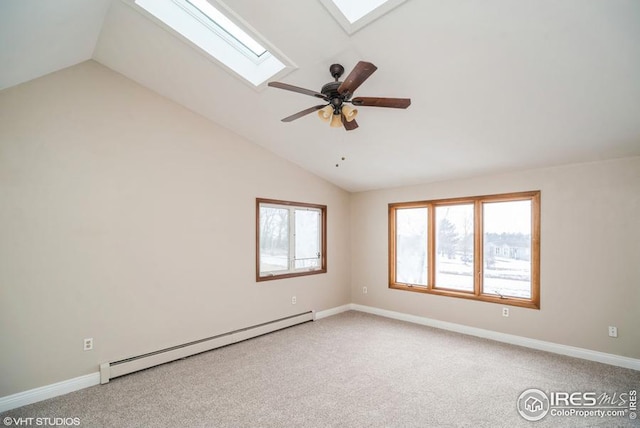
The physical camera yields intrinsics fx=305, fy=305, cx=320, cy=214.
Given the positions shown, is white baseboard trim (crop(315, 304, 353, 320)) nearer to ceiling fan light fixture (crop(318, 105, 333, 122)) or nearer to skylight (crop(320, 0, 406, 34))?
ceiling fan light fixture (crop(318, 105, 333, 122))

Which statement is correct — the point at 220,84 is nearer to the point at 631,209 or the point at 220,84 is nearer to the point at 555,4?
the point at 555,4

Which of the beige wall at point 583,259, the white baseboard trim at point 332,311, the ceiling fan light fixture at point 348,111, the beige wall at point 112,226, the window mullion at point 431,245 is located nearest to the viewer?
the ceiling fan light fixture at point 348,111

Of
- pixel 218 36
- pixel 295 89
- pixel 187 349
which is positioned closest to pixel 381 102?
pixel 295 89

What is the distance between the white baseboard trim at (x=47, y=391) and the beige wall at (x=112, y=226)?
6cm

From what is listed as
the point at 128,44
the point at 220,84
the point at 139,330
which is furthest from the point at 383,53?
the point at 139,330

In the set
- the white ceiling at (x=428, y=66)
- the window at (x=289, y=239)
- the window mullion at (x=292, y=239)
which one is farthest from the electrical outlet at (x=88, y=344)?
the window mullion at (x=292, y=239)

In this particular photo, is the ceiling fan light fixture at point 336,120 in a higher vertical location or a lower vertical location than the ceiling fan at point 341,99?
lower

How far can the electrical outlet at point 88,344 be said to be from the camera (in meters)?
2.99

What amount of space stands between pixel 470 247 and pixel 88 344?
16.0ft

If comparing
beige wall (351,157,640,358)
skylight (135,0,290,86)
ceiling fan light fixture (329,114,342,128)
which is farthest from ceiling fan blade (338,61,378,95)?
beige wall (351,157,640,358)

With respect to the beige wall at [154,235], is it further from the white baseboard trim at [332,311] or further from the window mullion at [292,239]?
the white baseboard trim at [332,311]

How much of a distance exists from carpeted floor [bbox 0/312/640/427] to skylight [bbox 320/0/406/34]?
304 centimetres

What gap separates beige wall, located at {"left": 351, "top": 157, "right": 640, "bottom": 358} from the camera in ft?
11.0

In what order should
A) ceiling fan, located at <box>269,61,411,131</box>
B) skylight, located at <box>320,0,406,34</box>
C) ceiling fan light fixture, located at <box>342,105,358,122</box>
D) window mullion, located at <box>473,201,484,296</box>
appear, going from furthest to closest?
window mullion, located at <box>473,201,484,296</box>
ceiling fan light fixture, located at <box>342,105,358,122</box>
ceiling fan, located at <box>269,61,411,131</box>
skylight, located at <box>320,0,406,34</box>
